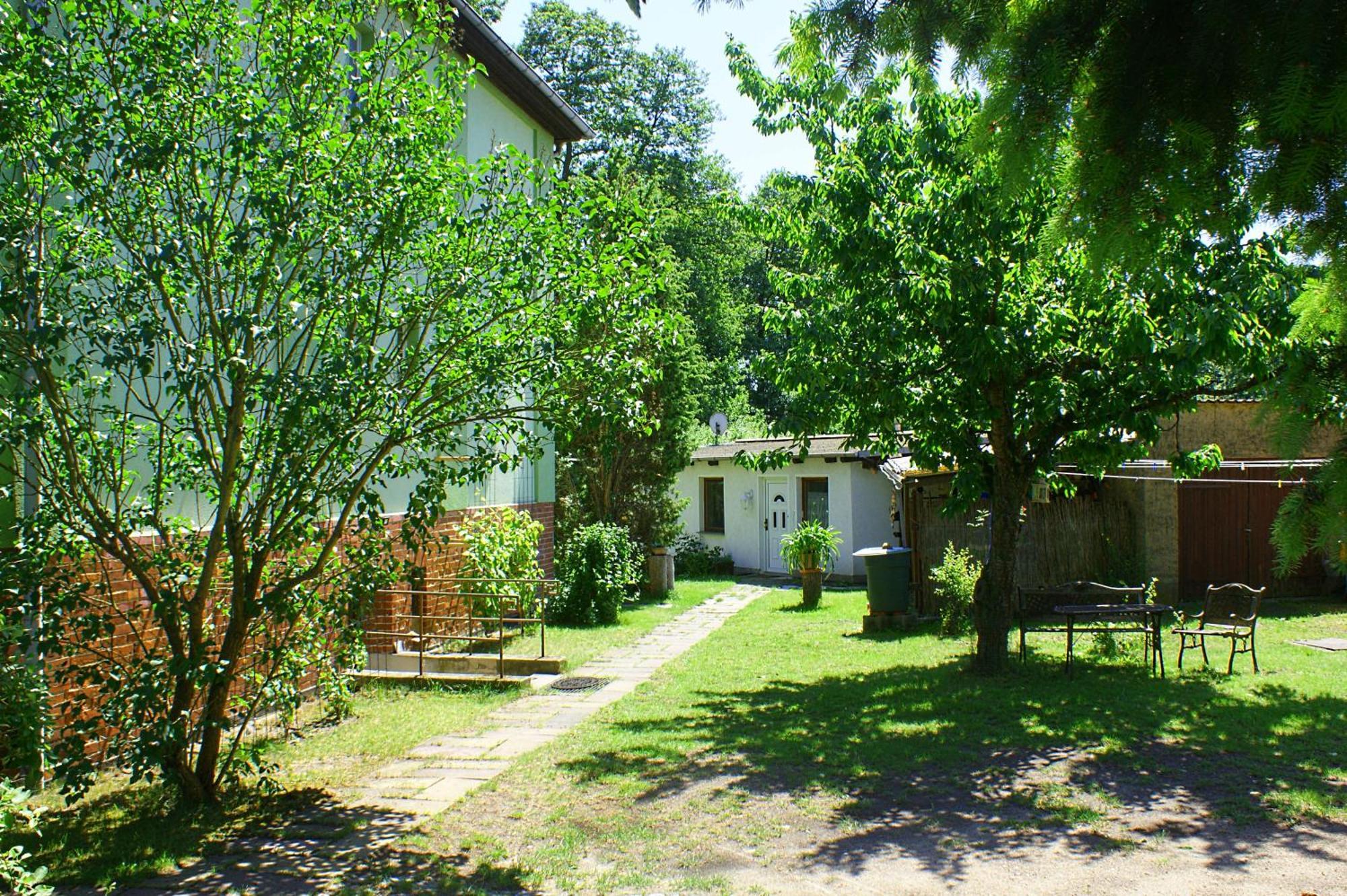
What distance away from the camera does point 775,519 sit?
81.2 feet

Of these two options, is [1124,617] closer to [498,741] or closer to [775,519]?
[498,741]

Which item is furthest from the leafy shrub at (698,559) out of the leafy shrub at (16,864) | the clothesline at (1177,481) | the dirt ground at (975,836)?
the leafy shrub at (16,864)

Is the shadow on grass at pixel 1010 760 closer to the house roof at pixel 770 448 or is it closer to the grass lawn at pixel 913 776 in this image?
the grass lawn at pixel 913 776

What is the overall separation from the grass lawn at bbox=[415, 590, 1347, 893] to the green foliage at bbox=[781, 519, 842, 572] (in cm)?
673

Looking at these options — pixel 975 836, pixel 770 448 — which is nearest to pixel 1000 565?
pixel 975 836

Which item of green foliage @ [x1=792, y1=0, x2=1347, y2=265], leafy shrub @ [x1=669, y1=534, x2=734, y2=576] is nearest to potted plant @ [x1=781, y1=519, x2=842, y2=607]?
leafy shrub @ [x1=669, y1=534, x2=734, y2=576]

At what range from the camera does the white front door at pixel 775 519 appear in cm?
2441

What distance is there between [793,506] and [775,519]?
80 centimetres

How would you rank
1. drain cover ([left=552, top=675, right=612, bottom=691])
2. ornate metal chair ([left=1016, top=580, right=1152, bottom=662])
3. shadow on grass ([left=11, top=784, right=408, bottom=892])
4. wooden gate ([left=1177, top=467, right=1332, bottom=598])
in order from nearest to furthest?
shadow on grass ([left=11, top=784, right=408, bottom=892]) → drain cover ([left=552, top=675, right=612, bottom=691]) → ornate metal chair ([left=1016, top=580, right=1152, bottom=662]) → wooden gate ([left=1177, top=467, right=1332, bottom=598])

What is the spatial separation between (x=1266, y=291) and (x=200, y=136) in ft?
28.3

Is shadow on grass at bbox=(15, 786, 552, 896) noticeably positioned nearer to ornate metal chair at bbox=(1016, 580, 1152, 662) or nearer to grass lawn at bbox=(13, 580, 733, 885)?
grass lawn at bbox=(13, 580, 733, 885)

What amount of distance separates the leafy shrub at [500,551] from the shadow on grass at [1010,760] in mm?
3865

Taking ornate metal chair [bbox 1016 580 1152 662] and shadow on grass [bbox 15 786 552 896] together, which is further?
ornate metal chair [bbox 1016 580 1152 662]

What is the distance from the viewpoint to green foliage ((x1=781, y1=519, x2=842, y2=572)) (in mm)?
18562
